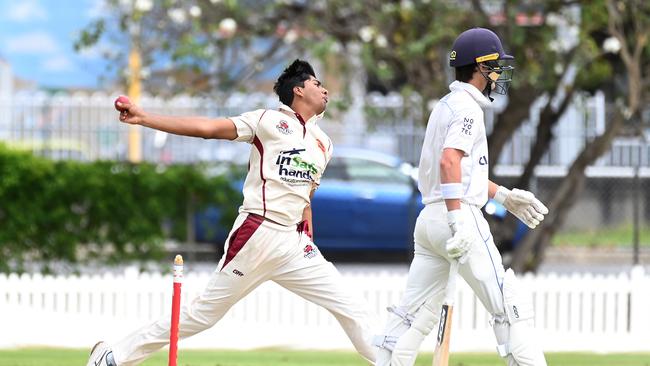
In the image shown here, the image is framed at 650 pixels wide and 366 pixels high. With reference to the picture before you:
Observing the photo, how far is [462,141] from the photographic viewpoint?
281 inches

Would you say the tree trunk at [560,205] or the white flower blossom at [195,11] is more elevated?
the white flower blossom at [195,11]

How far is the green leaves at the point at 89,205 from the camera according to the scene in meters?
14.7

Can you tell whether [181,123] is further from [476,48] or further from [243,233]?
[476,48]

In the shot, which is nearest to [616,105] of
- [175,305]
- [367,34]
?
[367,34]

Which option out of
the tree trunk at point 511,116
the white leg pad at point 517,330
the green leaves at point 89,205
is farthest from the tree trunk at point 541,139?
the white leg pad at point 517,330

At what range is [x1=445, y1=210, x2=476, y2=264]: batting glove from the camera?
7.02m

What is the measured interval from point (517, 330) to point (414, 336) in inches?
22.6

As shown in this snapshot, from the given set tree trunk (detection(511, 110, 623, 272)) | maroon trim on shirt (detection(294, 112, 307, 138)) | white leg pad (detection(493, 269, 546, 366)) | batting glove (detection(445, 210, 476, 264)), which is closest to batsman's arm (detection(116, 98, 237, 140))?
maroon trim on shirt (detection(294, 112, 307, 138))

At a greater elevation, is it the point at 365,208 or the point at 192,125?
the point at 192,125

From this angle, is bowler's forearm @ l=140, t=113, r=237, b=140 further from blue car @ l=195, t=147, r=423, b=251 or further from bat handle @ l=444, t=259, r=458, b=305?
blue car @ l=195, t=147, r=423, b=251

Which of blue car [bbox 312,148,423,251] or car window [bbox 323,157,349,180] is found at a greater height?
car window [bbox 323,157,349,180]

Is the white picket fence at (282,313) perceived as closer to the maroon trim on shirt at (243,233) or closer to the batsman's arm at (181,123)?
the maroon trim on shirt at (243,233)

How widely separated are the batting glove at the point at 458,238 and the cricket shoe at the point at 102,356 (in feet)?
6.97

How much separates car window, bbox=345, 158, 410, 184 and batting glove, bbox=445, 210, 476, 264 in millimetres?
10669
